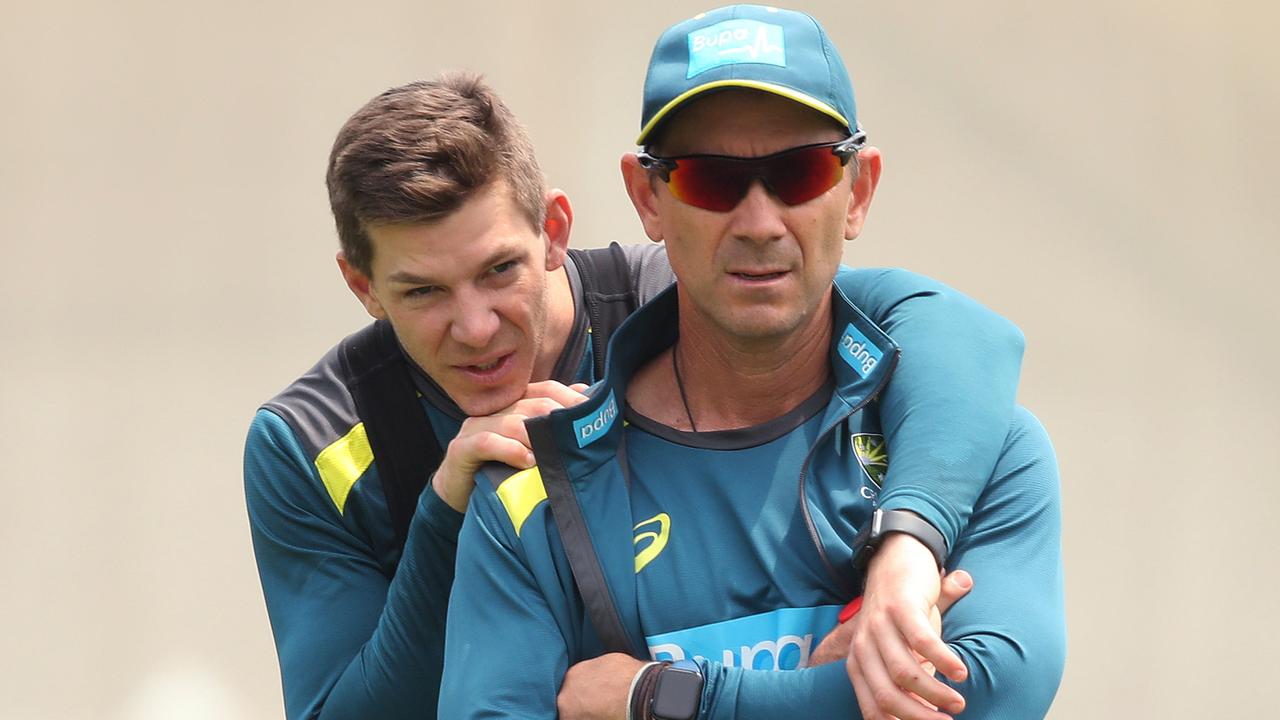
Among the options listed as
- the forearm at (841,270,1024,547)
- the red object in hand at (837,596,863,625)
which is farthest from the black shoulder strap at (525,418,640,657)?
the forearm at (841,270,1024,547)

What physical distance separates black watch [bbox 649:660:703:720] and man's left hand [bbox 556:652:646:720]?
38 millimetres

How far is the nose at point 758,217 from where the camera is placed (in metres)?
2.09

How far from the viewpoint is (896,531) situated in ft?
6.45

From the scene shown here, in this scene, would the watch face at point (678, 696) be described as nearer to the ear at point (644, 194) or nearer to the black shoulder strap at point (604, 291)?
the ear at point (644, 194)

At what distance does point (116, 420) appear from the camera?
551 cm

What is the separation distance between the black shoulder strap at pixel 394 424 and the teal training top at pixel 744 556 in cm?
53

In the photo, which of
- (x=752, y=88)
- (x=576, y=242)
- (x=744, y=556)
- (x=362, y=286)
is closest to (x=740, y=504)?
(x=744, y=556)

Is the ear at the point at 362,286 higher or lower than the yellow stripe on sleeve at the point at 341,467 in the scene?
higher

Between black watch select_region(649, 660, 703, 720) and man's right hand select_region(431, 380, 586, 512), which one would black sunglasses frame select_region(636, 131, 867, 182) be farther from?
black watch select_region(649, 660, 703, 720)

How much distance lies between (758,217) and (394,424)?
37.8 inches

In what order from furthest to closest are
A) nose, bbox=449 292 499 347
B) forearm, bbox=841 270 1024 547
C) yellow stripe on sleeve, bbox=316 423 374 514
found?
yellow stripe on sleeve, bbox=316 423 374 514
nose, bbox=449 292 499 347
forearm, bbox=841 270 1024 547

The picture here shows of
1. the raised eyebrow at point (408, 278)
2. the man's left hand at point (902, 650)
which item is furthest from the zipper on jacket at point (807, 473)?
the raised eyebrow at point (408, 278)

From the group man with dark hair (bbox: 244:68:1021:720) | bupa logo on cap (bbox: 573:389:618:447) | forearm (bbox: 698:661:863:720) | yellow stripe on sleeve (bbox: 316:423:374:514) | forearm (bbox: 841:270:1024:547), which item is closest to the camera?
forearm (bbox: 698:661:863:720)

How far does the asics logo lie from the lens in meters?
2.11
